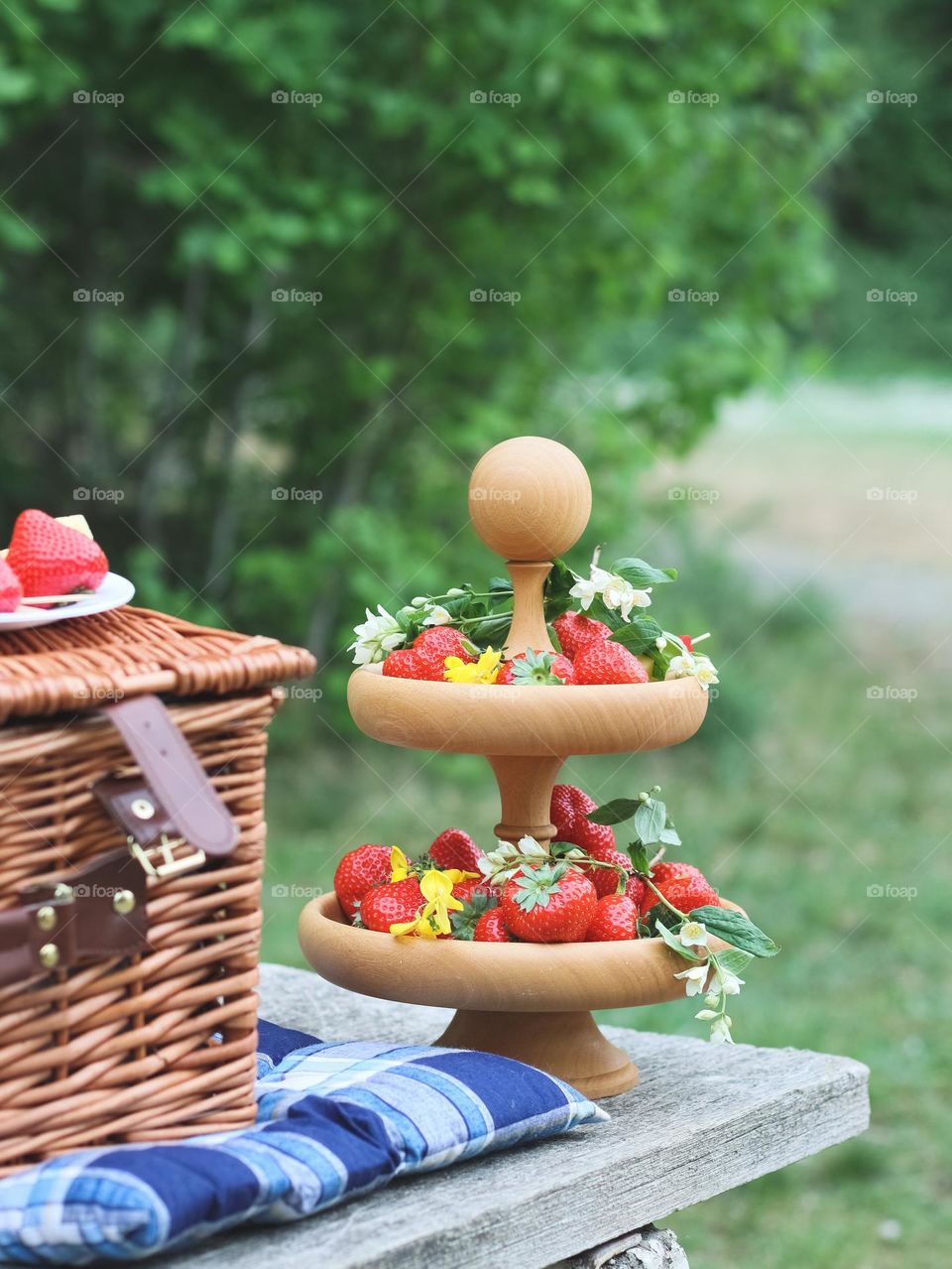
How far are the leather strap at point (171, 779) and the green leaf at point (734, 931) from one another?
0.42 m

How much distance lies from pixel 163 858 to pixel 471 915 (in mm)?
300

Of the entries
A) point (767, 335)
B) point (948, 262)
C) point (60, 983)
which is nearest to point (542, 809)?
point (60, 983)

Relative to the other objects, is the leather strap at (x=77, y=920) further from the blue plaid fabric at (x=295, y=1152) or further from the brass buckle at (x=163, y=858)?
the blue plaid fabric at (x=295, y=1152)

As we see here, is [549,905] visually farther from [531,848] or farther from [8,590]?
[8,590]

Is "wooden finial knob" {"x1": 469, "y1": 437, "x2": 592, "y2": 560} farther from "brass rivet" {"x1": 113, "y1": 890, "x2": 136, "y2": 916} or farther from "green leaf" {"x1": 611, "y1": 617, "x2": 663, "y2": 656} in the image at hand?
"brass rivet" {"x1": 113, "y1": 890, "x2": 136, "y2": 916}

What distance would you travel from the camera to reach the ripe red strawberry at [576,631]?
1179 millimetres

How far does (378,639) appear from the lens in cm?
Result: 123

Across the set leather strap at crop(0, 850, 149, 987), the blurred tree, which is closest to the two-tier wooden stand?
leather strap at crop(0, 850, 149, 987)

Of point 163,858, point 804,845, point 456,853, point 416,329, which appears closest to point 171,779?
point 163,858

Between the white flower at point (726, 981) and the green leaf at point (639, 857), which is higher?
the green leaf at point (639, 857)

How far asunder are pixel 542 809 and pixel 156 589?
2.34 meters

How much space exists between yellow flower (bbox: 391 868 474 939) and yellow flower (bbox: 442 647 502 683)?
0.50 feet

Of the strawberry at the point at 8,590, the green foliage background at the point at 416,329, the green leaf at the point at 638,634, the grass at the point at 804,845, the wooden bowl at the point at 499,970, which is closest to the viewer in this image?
the strawberry at the point at 8,590

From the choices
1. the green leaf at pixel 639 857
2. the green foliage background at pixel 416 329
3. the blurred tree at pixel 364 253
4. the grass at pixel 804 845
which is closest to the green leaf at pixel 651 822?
the green leaf at pixel 639 857
